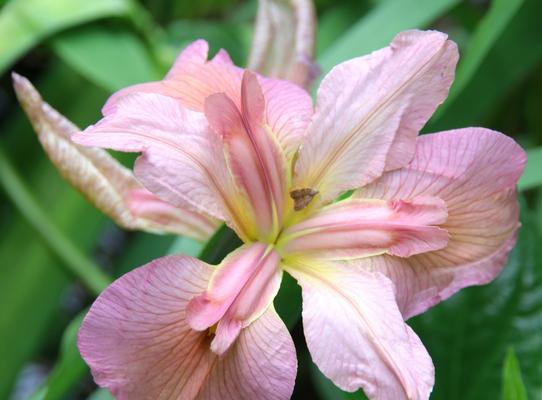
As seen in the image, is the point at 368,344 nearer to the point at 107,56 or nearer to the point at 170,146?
the point at 170,146

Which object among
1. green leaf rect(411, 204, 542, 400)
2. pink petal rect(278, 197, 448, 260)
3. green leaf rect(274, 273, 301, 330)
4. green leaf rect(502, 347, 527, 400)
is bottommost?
green leaf rect(411, 204, 542, 400)

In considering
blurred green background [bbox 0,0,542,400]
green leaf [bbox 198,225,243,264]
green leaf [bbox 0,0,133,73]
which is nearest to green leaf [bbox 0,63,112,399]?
blurred green background [bbox 0,0,542,400]

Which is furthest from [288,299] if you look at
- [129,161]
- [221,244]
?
[129,161]

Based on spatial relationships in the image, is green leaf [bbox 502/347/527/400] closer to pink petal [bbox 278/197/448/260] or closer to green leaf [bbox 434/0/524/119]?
pink petal [bbox 278/197/448/260]

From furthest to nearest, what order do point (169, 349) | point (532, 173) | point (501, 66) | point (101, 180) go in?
point (501, 66) → point (532, 173) → point (101, 180) → point (169, 349)

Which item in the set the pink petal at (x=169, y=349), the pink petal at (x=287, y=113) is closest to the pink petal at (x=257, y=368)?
the pink petal at (x=169, y=349)

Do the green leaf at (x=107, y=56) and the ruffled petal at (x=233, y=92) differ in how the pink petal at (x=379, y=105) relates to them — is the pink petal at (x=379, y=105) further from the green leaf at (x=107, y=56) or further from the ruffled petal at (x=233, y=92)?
the green leaf at (x=107, y=56)
